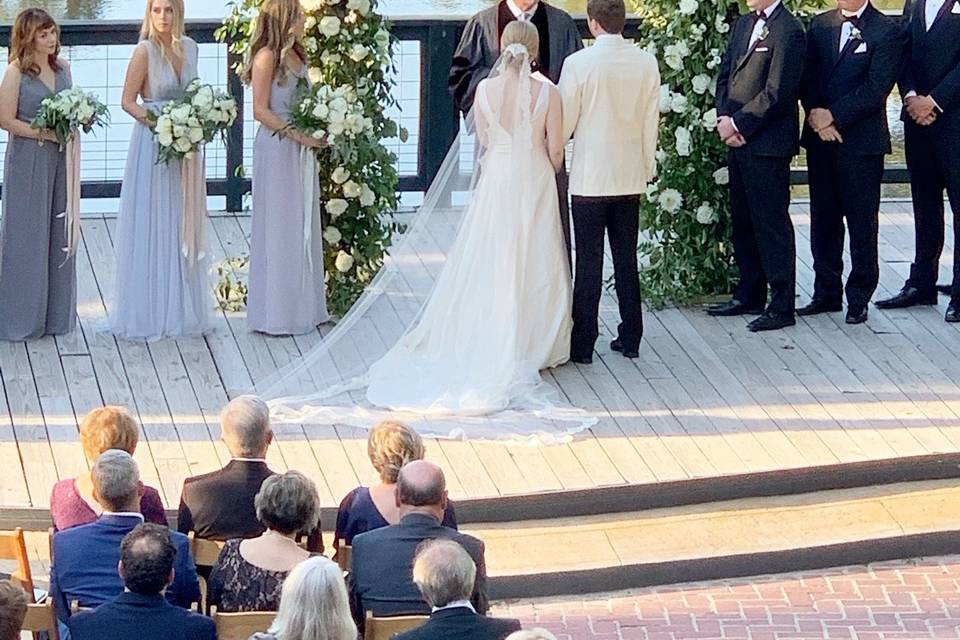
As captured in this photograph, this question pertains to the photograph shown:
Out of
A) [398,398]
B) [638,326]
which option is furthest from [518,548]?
[638,326]

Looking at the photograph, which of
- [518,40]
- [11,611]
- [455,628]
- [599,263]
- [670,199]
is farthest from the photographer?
[670,199]

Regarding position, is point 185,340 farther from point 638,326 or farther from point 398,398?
point 638,326

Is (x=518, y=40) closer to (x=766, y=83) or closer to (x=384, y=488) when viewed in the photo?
(x=766, y=83)

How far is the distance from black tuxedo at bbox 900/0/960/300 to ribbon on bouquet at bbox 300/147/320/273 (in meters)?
3.12

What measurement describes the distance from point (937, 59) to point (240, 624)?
18.4 ft

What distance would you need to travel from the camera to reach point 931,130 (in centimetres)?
916

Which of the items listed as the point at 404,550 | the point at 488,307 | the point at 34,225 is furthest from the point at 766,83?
the point at 404,550

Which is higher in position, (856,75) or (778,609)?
(856,75)

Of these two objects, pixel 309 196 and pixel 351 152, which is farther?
pixel 351 152

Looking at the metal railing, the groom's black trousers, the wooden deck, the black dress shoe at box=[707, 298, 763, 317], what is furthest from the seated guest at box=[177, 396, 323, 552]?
the metal railing

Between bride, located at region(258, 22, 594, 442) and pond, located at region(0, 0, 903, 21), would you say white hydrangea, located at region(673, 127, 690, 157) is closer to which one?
bride, located at region(258, 22, 594, 442)

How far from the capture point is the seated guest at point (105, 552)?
511 centimetres

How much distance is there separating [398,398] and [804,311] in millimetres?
2545

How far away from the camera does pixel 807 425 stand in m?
7.87
